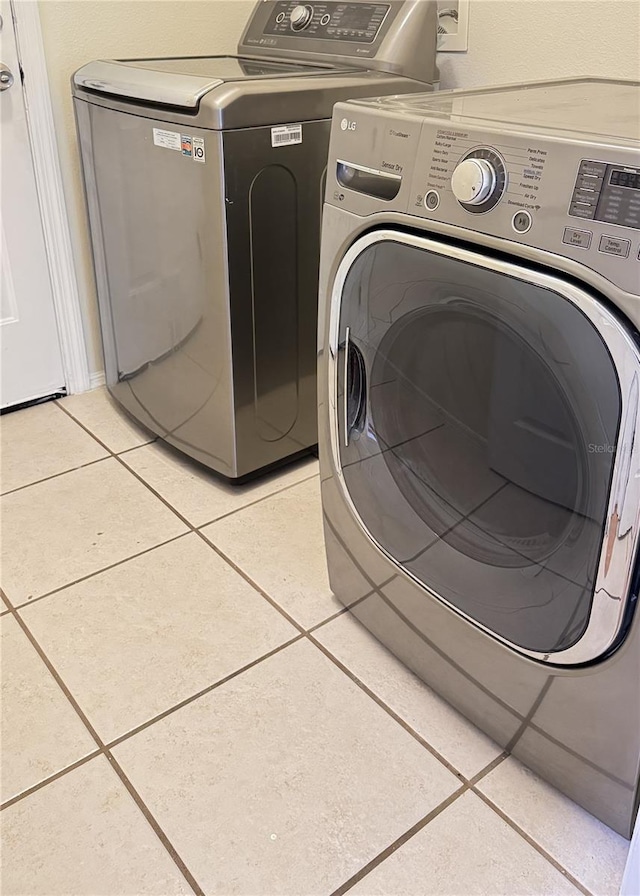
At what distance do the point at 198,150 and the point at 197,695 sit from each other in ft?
3.26

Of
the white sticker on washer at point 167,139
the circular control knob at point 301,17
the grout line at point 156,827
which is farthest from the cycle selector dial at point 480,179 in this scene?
the circular control knob at point 301,17

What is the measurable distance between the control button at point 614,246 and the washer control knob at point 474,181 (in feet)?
0.49

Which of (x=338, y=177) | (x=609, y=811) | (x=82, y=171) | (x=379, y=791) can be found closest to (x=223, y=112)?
(x=338, y=177)

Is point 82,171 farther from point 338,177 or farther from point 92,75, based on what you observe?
point 338,177

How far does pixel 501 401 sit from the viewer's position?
967 millimetres

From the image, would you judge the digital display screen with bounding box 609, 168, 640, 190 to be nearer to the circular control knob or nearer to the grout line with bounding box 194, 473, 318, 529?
the grout line with bounding box 194, 473, 318, 529

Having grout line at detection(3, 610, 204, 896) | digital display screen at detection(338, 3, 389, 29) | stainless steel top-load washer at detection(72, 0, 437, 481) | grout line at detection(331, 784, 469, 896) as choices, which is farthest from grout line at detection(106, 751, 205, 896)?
digital display screen at detection(338, 3, 389, 29)

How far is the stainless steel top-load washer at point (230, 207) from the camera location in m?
1.45

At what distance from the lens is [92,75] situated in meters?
1.68

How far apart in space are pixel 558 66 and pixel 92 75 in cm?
101

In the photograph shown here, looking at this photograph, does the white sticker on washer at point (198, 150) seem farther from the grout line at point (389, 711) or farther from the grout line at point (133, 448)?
the grout line at point (389, 711)

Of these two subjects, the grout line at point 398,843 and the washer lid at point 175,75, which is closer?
the grout line at point 398,843

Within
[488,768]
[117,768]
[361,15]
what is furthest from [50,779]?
[361,15]

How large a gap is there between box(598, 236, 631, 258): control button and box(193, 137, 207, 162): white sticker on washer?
89 cm
